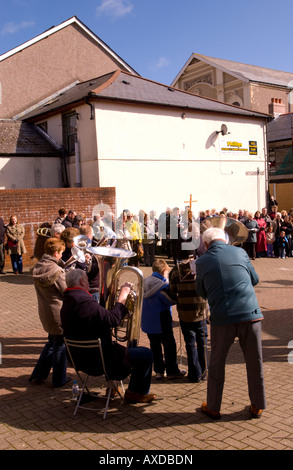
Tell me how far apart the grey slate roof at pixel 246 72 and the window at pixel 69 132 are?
16773 millimetres

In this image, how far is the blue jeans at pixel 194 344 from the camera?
5445mm

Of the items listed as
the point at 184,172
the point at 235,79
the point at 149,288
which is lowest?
the point at 149,288

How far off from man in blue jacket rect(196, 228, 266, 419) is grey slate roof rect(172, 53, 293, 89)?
1167 inches

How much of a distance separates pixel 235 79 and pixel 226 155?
42.1 feet

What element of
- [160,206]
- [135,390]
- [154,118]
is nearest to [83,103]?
[154,118]

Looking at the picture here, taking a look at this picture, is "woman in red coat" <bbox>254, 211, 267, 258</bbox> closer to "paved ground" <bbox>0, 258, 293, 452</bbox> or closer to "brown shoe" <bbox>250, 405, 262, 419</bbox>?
"paved ground" <bbox>0, 258, 293, 452</bbox>

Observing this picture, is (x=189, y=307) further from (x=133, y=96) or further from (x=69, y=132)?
(x=69, y=132)

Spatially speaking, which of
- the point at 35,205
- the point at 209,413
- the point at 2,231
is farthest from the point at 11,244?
the point at 209,413

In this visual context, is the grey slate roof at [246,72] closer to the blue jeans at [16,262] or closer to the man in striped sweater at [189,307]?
the blue jeans at [16,262]

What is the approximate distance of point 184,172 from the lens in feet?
66.8

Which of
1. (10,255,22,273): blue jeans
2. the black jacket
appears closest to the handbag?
the black jacket

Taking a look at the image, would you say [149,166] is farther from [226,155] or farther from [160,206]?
[226,155]

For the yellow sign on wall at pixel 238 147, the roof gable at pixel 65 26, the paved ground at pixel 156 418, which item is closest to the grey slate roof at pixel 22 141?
the roof gable at pixel 65 26

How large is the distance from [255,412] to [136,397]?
1250mm
